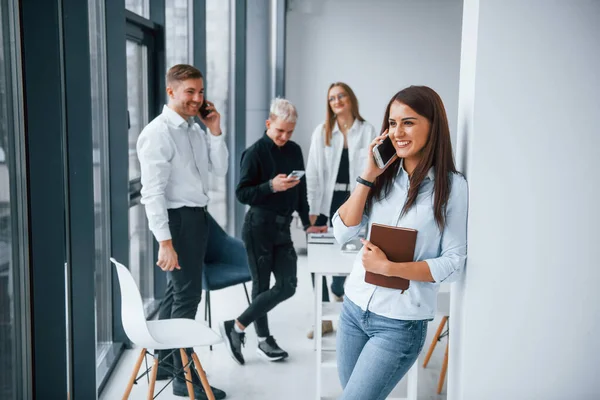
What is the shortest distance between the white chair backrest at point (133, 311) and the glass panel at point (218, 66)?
3343 mm

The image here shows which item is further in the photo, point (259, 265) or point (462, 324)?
point (259, 265)

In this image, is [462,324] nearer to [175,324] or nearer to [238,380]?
[175,324]

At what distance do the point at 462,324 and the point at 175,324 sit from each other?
1.50m

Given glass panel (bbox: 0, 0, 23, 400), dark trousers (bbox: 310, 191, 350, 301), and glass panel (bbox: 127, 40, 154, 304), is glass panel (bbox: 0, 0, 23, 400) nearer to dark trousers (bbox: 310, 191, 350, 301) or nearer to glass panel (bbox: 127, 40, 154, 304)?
glass panel (bbox: 127, 40, 154, 304)

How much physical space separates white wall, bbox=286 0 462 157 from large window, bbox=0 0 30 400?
4724 millimetres

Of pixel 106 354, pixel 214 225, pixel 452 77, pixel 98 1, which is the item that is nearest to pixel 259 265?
pixel 214 225

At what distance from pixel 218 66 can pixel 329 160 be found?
214 centimetres

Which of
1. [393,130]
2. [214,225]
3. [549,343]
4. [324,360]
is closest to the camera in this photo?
[549,343]

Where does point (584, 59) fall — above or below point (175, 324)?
above

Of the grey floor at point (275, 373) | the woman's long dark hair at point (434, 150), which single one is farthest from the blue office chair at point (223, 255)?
the woman's long dark hair at point (434, 150)

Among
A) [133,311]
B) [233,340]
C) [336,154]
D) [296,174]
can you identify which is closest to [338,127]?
[336,154]

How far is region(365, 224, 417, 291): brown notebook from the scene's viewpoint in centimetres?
199

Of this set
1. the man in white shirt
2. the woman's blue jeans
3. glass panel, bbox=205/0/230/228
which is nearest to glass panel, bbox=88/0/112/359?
the man in white shirt

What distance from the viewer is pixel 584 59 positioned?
5.89 feet
